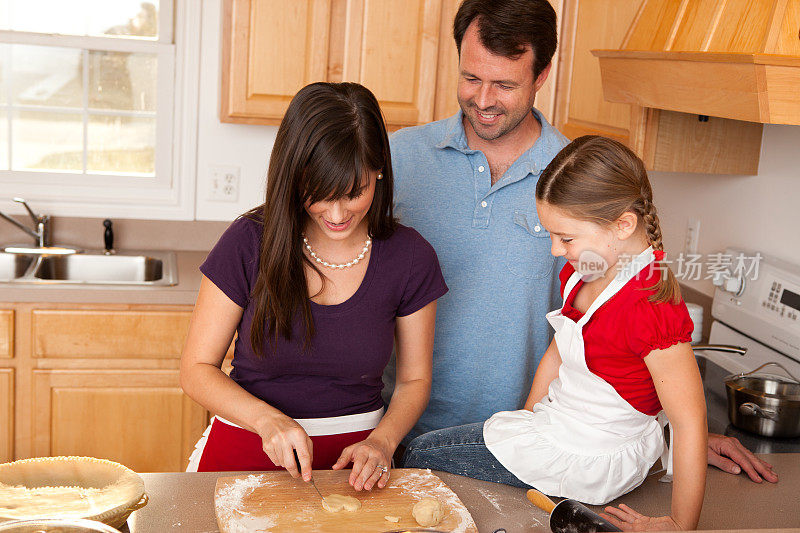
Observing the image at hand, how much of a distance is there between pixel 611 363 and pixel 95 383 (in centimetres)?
184

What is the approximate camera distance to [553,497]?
124 cm

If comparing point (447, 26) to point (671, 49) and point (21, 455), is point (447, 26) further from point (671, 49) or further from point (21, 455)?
point (21, 455)

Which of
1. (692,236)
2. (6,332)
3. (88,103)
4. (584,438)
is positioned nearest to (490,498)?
(584,438)

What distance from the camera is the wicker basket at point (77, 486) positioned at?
1006 mm

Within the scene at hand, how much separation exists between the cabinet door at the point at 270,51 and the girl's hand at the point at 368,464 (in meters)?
1.72

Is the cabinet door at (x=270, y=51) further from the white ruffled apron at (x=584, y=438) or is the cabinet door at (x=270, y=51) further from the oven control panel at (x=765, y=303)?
the white ruffled apron at (x=584, y=438)

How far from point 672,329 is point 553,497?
12.7 inches

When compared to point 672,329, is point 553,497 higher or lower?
lower

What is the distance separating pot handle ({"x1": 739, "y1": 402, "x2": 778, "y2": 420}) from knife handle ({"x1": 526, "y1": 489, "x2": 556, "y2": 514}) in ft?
2.04

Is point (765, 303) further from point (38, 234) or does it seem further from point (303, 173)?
point (38, 234)

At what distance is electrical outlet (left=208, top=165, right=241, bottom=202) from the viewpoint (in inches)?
122

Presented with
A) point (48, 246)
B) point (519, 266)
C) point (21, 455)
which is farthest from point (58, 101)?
point (519, 266)

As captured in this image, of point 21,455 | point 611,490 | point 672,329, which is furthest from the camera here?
point 21,455

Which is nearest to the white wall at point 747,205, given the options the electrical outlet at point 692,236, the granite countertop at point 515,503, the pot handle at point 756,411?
the electrical outlet at point 692,236
